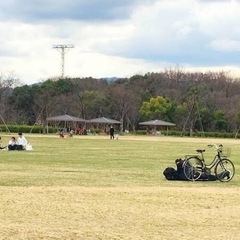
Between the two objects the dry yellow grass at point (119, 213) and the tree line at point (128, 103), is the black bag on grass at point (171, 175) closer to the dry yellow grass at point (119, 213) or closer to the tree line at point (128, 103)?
the dry yellow grass at point (119, 213)

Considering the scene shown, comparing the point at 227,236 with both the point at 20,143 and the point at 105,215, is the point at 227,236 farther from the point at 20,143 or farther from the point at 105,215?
the point at 20,143

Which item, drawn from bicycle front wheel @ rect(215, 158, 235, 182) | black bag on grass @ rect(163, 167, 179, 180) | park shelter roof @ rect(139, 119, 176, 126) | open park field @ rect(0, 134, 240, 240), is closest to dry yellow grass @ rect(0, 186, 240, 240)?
open park field @ rect(0, 134, 240, 240)

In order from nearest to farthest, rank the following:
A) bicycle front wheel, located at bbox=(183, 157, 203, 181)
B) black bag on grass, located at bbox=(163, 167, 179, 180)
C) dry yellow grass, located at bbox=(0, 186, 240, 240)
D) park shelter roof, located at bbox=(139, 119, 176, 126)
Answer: dry yellow grass, located at bbox=(0, 186, 240, 240) < bicycle front wheel, located at bbox=(183, 157, 203, 181) < black bag on grass, located at bbox=(163, 167, 179, 180) < park shelter roof, located at bbox=(139, 119, 176, 126)

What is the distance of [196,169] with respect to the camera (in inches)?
706

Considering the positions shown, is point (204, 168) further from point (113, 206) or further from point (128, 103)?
point (128, 103)

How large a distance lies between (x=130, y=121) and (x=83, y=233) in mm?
85343

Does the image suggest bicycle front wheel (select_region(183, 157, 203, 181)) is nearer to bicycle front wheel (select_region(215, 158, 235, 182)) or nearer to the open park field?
the open park field

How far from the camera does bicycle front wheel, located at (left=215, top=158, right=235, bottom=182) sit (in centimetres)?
1808

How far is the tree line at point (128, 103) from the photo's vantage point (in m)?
86.1

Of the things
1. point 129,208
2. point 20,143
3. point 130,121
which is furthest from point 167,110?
point 129,208

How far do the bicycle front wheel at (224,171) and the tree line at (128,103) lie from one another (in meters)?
65.6

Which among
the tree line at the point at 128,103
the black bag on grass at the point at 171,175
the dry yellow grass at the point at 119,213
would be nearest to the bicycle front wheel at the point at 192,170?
the black bag on grass at the point at 171,175

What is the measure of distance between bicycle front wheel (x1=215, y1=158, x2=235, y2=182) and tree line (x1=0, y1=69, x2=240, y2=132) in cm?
6560

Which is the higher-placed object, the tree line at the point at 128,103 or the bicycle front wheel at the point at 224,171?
the tree line at the point at 128,103
